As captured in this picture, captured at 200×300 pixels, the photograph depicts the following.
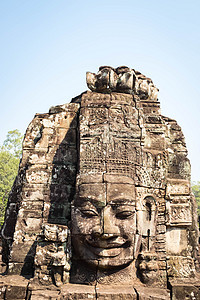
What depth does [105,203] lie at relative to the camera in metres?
4.53

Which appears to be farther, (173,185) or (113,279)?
(173,185)

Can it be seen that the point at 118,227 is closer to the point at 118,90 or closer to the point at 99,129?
the point at 99,129

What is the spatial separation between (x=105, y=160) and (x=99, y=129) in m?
0.60

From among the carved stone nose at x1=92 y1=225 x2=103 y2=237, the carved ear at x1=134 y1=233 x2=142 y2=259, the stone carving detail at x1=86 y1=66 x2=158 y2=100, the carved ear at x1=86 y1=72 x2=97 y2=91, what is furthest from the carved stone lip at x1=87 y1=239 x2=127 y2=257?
the carved ear at x1=86 y1=72 x2=97 y2=91

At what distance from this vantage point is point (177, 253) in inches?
206

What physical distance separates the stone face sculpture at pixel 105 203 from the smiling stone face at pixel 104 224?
Result: 0.6 inches

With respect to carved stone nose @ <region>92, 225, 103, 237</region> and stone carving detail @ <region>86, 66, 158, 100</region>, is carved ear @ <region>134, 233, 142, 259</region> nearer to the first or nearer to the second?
carved stone nose @ <region>92, 225, 103, 237</region>

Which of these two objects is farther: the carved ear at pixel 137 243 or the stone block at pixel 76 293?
the carved ear at pixel 137 243

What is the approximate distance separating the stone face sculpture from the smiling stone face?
0.02 metres

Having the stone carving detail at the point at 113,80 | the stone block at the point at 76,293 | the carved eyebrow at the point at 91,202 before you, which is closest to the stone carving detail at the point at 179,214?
the carved eyebrow at the point at 91,202

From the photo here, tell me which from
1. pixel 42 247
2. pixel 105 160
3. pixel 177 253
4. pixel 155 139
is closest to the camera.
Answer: pixel 42 247

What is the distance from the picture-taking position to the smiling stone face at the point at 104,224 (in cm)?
440

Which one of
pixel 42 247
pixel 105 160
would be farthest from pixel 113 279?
pixel 105 160

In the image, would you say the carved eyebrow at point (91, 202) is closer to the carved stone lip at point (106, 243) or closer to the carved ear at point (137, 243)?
the carved stone lip at point (106, 243)
